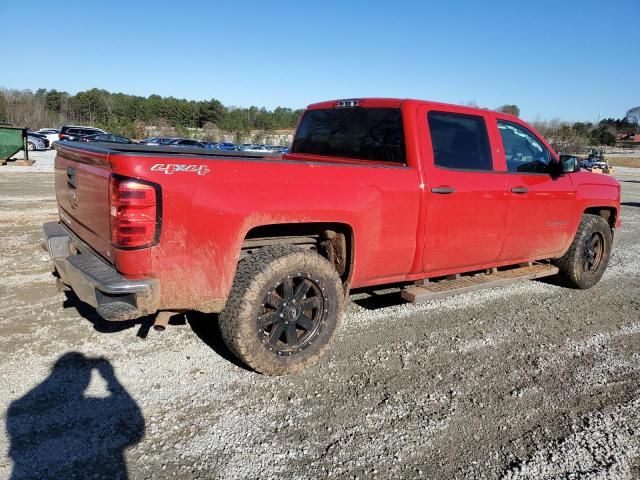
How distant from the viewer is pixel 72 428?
2787 millimetres

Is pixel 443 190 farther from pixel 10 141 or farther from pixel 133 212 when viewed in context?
pixel 10 141

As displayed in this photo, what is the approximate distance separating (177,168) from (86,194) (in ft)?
2.86

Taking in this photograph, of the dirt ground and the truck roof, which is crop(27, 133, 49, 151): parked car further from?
the truck roof

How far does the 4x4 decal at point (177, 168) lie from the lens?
2.80 metres

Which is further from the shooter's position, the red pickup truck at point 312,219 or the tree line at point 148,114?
the tree line at point 148,114

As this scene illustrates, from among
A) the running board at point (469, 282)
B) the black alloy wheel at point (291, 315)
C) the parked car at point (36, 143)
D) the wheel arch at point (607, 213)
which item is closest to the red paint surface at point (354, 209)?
the running board at point (469, 282)

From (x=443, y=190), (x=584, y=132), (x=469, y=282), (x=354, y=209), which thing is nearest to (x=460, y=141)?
(x=443, y=190)

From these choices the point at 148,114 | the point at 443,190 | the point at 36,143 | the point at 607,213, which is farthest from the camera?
the point at 148,114

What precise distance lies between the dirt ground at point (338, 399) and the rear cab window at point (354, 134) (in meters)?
1.57

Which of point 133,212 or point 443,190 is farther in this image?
point 443,190

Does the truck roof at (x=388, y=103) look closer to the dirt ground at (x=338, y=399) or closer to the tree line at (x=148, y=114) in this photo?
the dirt ground at (x=338, y=399)

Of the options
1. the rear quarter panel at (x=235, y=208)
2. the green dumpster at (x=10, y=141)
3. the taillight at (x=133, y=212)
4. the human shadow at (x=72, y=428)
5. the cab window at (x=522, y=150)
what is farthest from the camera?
the green dumpster at (x=10, y=141)

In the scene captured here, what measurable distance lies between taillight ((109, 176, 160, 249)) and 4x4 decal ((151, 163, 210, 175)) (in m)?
0.10

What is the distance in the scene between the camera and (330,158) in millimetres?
4730
